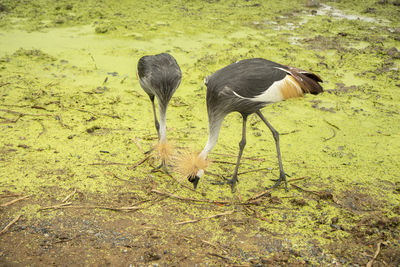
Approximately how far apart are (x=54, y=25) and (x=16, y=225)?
6.83m

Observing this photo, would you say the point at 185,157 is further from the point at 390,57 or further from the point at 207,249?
the point at 390,57

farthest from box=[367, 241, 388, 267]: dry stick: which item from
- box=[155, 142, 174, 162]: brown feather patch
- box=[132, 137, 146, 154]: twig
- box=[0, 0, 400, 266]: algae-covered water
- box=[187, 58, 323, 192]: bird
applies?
box=[132, 137, 146, 154]: twig

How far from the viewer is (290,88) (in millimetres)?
3873

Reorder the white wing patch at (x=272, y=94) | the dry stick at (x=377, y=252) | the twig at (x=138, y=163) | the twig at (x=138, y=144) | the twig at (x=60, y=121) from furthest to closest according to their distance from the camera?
the twig at (x=60, y=121) → the twig at (x=138, y=144) → the twig at (x=138, y=163) → the white wing patch at (x=272, y=94) → the dry stick at (x=377, y=252)

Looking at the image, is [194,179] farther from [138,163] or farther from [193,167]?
[138,163]

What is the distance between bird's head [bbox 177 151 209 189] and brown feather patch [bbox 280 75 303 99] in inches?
45.3

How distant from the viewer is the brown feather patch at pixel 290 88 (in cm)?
385

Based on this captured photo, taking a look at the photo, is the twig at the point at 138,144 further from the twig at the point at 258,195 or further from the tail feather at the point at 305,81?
the tail feather at the point at 305,81

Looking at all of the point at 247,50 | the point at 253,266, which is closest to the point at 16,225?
the point at 253,266

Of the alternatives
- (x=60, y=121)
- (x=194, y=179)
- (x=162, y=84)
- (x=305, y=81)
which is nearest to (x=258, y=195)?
(x=194, y=179)

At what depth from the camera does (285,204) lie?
12.2 feet

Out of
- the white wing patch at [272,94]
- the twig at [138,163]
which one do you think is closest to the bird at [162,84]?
the twig at [138,163]

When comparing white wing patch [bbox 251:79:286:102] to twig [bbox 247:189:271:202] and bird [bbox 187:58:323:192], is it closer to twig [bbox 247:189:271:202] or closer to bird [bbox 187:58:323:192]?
bird [bbox 187:58:323:192]

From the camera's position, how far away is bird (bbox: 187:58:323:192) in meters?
3.64
